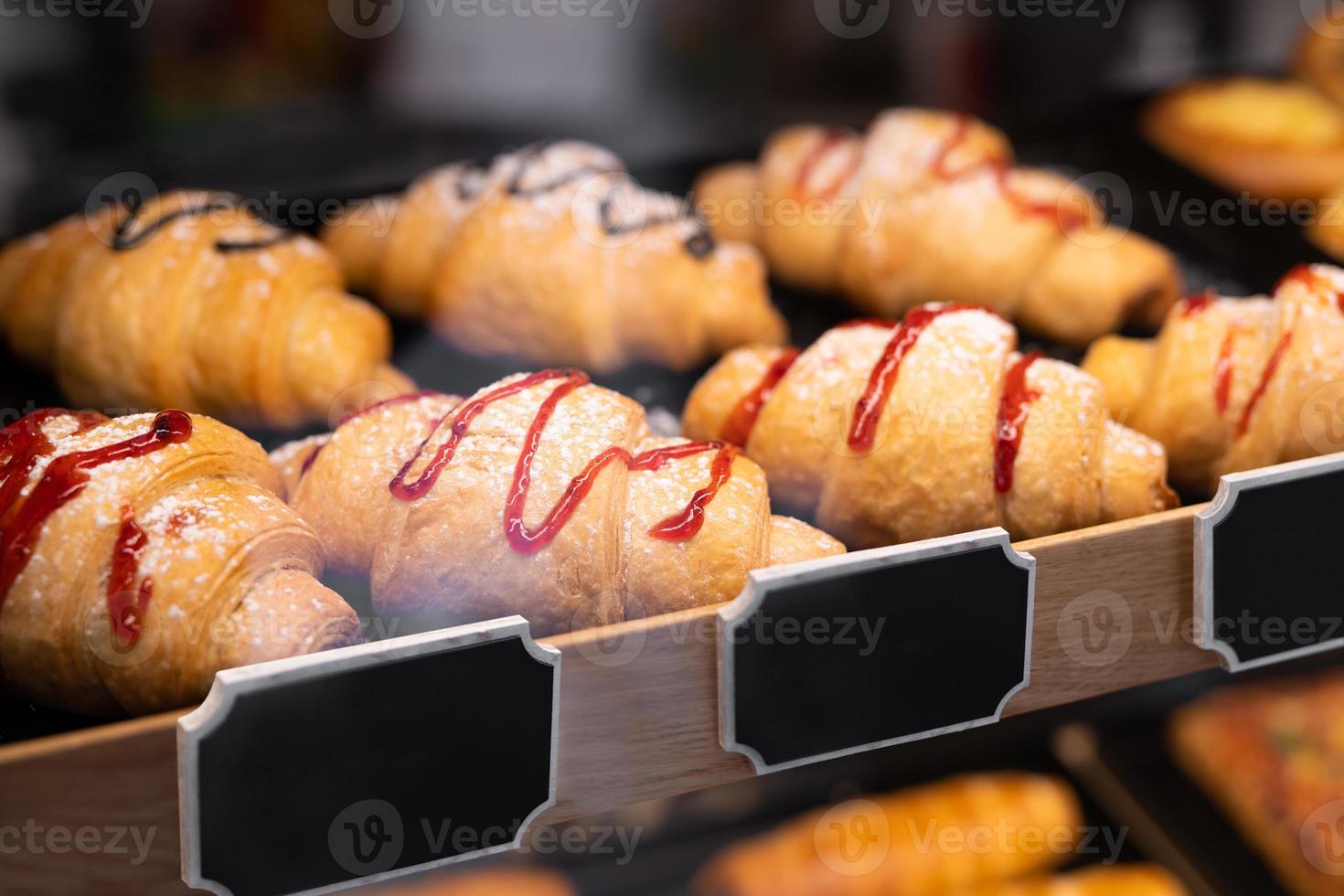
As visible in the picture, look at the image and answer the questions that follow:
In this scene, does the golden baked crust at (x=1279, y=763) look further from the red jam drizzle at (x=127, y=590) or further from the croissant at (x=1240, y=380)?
the red jam drizzle at (x=127, y=590)

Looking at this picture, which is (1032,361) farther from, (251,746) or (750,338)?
(251,746)

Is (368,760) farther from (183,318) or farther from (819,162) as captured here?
(819,162)

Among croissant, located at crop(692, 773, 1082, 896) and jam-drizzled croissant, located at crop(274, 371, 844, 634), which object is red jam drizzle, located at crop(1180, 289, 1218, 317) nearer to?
jam-drizzled croissant, located at crop(274, 371, 844, 634)

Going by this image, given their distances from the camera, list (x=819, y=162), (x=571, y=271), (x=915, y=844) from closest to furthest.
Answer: (x=571, y=271)
(x=819, y=162)
(x=915, y=844)

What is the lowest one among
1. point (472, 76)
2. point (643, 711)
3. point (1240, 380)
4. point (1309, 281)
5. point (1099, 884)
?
point (1099, 884)

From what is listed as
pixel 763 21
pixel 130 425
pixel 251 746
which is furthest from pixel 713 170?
pixel 251 746

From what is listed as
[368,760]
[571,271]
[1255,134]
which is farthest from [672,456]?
[1255,134]
